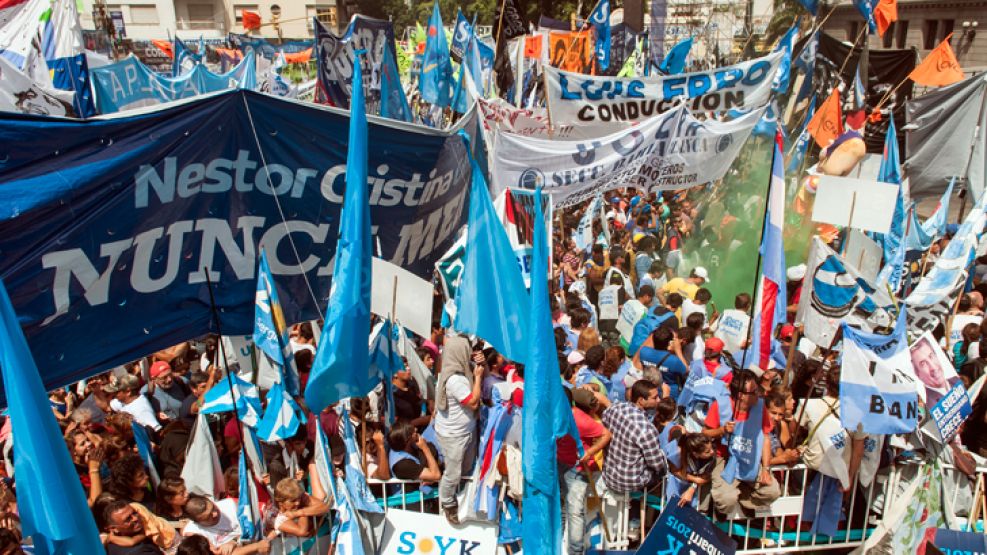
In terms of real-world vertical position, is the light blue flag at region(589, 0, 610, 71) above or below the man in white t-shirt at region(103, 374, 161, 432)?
above

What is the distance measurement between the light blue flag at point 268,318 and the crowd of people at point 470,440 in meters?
0.27

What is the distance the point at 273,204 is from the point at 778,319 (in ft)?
14.8

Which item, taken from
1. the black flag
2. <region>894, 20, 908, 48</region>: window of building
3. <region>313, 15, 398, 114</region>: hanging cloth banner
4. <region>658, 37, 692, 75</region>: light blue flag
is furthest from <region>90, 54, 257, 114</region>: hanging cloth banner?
<region>894, 20, 908, 48</region>: window of building

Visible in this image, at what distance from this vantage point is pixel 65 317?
348cm

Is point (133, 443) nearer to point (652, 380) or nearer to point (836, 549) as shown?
point (652, 380)

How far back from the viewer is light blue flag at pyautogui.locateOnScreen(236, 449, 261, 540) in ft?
15.1

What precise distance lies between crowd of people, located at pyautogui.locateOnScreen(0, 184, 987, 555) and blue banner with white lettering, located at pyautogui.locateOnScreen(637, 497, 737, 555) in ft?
0.45

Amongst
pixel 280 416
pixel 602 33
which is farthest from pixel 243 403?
pixel 602 33

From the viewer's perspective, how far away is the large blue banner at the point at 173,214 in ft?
10.7

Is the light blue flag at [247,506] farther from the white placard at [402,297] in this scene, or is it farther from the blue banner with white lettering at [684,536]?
the blue banner with white lettering at [684,536]

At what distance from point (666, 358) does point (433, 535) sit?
261 centimetres

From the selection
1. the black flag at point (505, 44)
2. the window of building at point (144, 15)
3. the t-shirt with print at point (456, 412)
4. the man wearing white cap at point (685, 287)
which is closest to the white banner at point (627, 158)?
the man wearing white cap at point (685, 287)

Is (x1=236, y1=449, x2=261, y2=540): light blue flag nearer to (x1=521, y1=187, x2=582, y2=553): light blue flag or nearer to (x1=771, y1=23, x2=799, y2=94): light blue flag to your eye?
(x1=521, y1=187, x2=582, y2=553): light blue flag

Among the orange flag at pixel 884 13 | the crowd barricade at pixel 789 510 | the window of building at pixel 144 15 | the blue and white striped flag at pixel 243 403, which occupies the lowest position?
the crowd barricade at pixel 789 510
